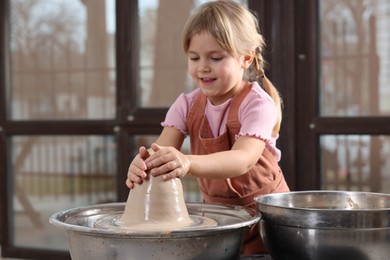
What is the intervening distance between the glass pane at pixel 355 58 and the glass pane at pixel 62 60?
2.90 ft

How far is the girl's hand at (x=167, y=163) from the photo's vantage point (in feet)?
3.37

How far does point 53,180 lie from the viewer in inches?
108

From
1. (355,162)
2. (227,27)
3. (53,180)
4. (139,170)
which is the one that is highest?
(227,27)

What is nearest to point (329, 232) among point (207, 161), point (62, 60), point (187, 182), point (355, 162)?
point (207, 161)

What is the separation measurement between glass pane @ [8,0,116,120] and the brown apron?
1209mm

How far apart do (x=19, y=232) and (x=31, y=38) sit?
2.93 ft

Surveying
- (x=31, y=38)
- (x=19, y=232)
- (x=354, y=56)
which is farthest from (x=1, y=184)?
(x=354, y=56)

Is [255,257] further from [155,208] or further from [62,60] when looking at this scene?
[62,60]

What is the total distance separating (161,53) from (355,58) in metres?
0.78

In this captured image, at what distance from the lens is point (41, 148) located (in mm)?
2734

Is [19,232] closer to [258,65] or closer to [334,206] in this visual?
[258,65]

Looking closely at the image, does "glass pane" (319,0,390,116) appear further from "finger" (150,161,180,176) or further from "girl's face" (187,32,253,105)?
"finger" (150,161,180,176)

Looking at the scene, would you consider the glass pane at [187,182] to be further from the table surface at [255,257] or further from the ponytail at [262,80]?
the table surface at [255,257]

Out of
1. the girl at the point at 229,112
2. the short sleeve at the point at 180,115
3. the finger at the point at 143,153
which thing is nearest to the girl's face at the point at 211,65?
the girl at the point at 229,112
